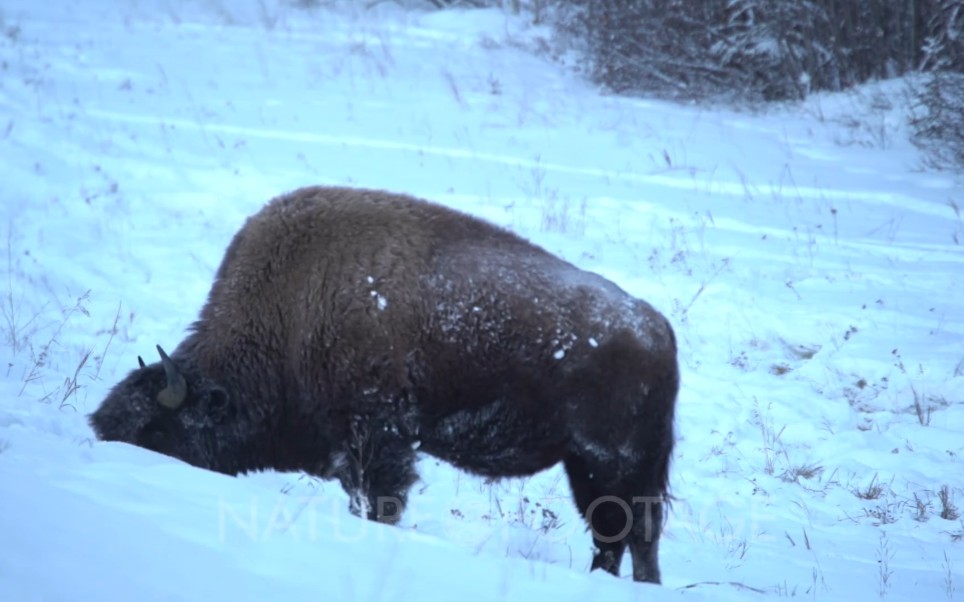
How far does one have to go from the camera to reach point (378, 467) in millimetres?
4980

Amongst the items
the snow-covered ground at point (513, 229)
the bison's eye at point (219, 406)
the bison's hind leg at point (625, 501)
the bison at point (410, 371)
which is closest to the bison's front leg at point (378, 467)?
the bison at point (410, 371)

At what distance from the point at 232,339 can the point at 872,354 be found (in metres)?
5.14

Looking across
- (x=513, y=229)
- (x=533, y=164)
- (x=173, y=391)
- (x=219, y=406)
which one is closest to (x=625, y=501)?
(x=219, y=406)

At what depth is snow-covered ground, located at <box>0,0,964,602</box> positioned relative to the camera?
344cm

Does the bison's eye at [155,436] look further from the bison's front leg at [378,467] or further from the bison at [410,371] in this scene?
the bison's front leg at [378,467]

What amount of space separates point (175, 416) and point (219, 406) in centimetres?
22

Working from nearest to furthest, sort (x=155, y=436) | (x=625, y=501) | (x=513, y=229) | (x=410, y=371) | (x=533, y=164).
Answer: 1. (x=625, y=501)
2. (x=410, y=371)
3. (x=155, y=436)
4. (x=513, y=229)
5. (x=533, y=164)

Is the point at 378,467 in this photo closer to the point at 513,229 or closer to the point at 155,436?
the point at 155,436

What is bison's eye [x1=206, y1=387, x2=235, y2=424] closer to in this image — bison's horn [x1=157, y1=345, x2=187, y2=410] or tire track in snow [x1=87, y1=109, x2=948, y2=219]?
bison's horn [x1=157, y1=345, x2=187, y2=410]

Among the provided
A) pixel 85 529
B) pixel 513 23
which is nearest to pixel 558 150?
pixel 513 23

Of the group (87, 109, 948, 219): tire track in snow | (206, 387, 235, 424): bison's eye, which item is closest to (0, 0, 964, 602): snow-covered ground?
(87, 109, 948, 219): tire track in snow

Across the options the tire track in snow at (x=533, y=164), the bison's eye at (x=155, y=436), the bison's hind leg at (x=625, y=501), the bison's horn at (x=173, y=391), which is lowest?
the tire track in snow at (x=533, y=164)

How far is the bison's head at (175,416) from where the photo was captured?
16.1 feet

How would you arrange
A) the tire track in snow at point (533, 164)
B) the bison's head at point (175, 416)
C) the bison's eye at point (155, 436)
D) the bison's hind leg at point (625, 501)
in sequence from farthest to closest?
1. the tire track in snow at point (533, 164)
2. the bison's eye at point (155, 436)
3. the bison's head at point (175, 416)
4. the bison's hind leg at point (625, 501)
